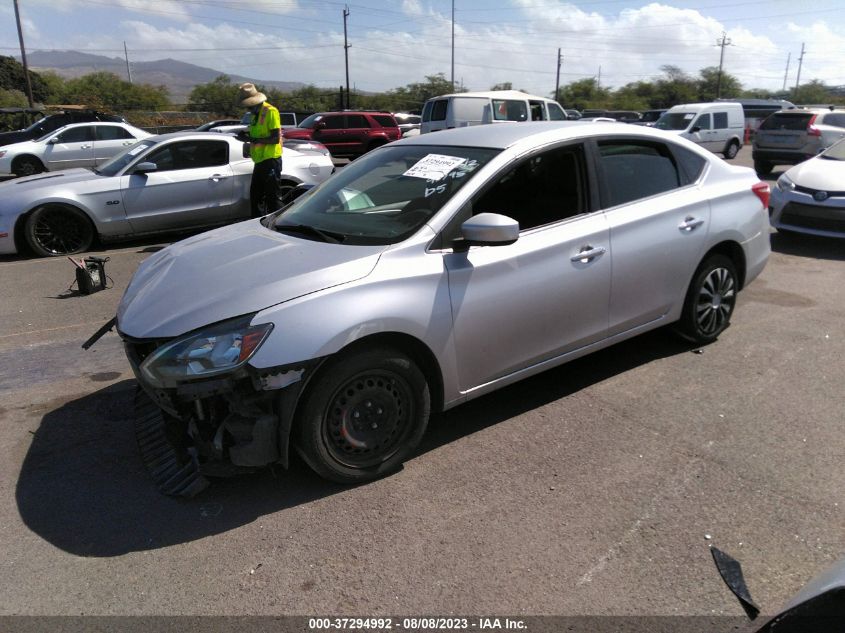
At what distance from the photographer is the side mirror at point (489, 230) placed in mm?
3121

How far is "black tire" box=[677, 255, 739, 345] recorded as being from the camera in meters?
4.53

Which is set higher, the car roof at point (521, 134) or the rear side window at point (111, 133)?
the car roof at point (521, 134)

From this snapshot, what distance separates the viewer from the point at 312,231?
3629mm

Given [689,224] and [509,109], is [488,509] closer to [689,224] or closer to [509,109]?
[689,224]

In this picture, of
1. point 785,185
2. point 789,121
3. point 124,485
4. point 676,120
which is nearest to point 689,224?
point 124,485

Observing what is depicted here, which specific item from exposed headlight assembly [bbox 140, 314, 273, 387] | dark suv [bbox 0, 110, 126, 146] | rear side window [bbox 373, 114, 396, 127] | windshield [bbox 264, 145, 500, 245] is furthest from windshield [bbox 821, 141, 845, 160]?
dark suv [bbox 0, 110, 126, 146]

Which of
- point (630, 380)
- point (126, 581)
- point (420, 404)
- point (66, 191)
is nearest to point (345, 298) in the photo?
point (420, 404)

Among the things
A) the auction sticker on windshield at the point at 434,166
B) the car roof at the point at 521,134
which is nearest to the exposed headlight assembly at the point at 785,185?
the car roof at the point at 521,134

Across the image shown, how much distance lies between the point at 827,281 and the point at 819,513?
478 cm

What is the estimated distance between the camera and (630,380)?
14.2ft

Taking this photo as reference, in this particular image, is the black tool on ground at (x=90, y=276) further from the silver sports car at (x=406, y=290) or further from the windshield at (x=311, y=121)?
the windshield at (x=311, y=121)

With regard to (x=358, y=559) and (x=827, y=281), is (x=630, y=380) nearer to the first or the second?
(x=358, y=559)

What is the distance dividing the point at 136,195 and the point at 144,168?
1.21 feet

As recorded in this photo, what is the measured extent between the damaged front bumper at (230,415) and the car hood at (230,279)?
17 cm
